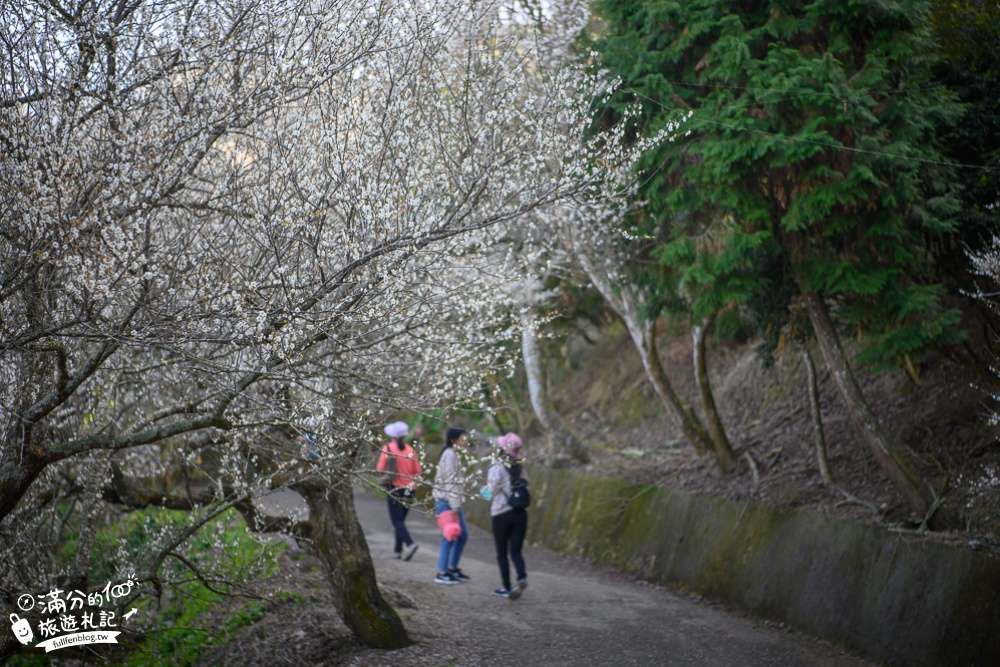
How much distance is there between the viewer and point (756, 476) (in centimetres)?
1097

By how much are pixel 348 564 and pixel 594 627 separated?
104 inches

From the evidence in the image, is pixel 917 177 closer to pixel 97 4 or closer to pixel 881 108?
pixel 881 108

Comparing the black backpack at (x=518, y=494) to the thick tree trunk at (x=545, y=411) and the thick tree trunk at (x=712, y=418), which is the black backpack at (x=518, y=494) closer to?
the thick tree trunk at (x=712, y=418)

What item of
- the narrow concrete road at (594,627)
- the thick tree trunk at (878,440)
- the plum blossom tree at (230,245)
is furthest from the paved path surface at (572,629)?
the thick tree trunk at (878,440)

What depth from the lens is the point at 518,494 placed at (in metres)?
8.61

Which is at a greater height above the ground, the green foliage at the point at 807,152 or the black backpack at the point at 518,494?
the green foliage at the point at 807,152

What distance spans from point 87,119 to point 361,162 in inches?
68.4

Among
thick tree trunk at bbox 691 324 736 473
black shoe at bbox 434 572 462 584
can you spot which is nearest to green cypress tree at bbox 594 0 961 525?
thick tree trunk at bbox 691 324 736 473

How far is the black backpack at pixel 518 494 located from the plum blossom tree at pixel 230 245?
4.73 ft

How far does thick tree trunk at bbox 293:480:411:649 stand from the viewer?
7000 mm

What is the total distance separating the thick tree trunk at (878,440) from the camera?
25.9 ft

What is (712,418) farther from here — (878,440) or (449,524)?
(449,524)

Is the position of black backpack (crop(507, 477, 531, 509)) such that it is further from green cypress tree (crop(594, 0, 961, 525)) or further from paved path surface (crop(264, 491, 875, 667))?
green cypress tree (crop(594, 0, 961, 525))

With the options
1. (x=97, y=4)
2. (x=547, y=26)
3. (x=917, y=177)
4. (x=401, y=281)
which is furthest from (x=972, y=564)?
(x=547, y=26)
